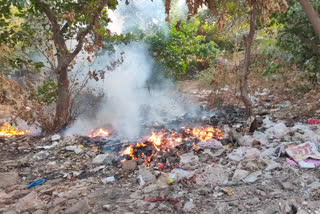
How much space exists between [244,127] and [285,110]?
1.33 metres

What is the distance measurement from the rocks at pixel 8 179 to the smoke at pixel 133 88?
2.33 m

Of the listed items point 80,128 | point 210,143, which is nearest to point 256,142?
point 210,143

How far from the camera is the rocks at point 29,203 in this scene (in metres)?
2.55

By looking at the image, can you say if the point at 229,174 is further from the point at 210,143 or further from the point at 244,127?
the point at 244,127

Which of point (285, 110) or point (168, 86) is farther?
point (168, 86)

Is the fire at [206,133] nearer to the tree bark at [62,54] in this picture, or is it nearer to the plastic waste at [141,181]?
the plastic waste at [141,181]

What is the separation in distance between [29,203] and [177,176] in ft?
5.55

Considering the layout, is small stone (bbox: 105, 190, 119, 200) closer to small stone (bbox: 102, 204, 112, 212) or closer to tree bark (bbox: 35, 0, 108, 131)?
small stone (bbox: 102, 204, 112, 212)

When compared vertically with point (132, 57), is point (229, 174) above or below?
below

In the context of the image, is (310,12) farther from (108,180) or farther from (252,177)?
(108,180)

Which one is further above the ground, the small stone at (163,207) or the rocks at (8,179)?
the rocks at (8,179)

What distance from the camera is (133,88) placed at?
7891 mm

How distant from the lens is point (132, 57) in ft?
25.3

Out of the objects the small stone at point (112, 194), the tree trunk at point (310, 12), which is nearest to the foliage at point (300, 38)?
the tree trunk at point (310, 12)
